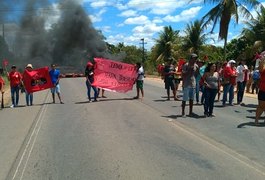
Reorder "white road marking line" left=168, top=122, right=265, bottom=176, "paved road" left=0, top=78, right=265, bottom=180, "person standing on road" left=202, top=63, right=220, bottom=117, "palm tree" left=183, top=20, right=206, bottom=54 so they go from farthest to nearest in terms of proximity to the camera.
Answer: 1. "palm tree" left=183, top=20, right=206, bottom=54
2. "person standing on road" left=202, top=63, right=220, bottom=117
3. "white road marking line" left=168, top=122, right=265, bottom=176
4. "paved road" left=0, top=78, right=265, bottom=180

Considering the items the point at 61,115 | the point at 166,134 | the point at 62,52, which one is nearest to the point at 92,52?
the point at 62,52

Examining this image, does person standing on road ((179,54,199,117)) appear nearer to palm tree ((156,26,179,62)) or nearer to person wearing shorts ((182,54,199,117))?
person wearing shorts ((182,54,199,117))

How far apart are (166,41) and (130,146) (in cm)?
5534

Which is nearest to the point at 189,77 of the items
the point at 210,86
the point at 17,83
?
the point at 210,86

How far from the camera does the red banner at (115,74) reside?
61.1 feet

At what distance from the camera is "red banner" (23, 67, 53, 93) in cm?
1792

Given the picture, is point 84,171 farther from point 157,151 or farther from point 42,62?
point 42,62

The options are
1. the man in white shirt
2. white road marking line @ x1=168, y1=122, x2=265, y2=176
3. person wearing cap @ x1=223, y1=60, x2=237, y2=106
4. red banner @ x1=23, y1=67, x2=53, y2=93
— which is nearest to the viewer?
white road marking line @ x1=168, y1=122, x2=265, y2=176

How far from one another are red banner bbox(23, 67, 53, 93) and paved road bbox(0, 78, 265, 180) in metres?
4.07

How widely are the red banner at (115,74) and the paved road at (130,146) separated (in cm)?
480

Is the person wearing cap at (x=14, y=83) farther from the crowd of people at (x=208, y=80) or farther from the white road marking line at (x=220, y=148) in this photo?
the white road marking line at (x=220, y=148)

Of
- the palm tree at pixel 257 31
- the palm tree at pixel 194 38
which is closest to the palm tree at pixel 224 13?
the palm tree at pixel 257 31

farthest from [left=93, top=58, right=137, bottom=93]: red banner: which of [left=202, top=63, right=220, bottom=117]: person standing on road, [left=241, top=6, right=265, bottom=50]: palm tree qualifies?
[left=241, top=6, right=265, bottom=50]: palm tree

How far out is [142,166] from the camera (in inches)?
264
